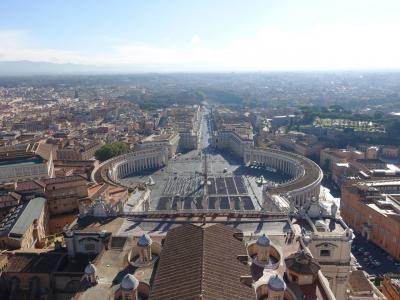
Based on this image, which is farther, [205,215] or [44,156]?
[44,156]

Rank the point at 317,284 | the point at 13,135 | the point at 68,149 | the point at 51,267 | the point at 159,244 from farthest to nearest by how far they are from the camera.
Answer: the point at 13,135
the point at 68,149
the point at 51,267
the point at 159,244
the point at 317,284

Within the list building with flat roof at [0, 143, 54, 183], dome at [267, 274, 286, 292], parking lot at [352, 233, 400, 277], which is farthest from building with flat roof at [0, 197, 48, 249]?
parking lot at [352, 233, 400, 277]

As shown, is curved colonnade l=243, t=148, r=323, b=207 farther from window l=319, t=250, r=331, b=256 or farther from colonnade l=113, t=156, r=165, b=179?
colonnade l=113, t=156, r=165, b=179

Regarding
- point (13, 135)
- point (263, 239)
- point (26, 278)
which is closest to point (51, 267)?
point (26, 278)

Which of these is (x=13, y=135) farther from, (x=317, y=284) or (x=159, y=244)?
(x=317, y=284)

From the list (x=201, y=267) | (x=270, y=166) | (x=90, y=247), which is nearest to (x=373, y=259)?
(x=201, y=267)

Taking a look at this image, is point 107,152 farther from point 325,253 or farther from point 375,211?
point 325,253
